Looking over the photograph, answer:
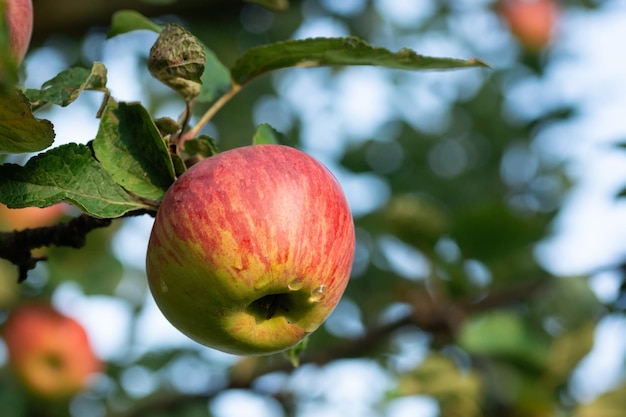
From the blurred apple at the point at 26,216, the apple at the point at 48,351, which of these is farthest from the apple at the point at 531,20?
the apple at the point at 48,351

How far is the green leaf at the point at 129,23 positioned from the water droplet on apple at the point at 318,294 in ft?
1.50

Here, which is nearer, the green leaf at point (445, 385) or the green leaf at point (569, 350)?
the green leaf at point (569, 350)

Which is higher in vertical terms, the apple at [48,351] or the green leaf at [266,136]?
the green leaf at [266,136]

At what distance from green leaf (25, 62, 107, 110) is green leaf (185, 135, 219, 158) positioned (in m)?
0.12

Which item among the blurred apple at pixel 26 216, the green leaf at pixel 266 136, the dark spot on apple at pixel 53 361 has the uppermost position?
the green leaf at pixel 266 136

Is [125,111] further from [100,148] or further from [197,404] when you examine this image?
[197,404]

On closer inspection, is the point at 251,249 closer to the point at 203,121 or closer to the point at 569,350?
the point at 203,121

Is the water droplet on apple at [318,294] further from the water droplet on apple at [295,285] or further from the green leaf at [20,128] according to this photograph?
the green leaf at [20,128]

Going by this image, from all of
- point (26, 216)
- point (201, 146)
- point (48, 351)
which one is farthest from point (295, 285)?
point (26, 216)

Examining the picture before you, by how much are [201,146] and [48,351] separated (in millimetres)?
1827

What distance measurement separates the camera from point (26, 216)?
266 centimetres

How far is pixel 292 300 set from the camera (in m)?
0.88

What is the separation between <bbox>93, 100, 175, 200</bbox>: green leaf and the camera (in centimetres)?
89

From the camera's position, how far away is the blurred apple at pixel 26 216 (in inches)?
99.7
